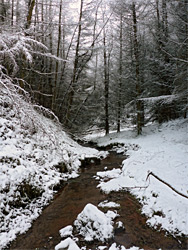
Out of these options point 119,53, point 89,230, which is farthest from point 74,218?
point 119,53

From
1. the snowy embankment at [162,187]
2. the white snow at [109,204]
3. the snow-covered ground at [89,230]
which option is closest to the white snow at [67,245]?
the snow-covered ground at [89,230]

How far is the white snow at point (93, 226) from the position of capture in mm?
3254

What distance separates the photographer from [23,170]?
4656mm

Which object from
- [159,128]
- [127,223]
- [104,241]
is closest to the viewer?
[104,241]

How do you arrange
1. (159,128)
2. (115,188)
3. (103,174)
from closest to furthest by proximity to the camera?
(115,188) < (103,174) < (159,128)

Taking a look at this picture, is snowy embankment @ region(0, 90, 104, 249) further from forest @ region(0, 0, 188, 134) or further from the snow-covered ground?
forest @ region(0, 0, 188, 134)

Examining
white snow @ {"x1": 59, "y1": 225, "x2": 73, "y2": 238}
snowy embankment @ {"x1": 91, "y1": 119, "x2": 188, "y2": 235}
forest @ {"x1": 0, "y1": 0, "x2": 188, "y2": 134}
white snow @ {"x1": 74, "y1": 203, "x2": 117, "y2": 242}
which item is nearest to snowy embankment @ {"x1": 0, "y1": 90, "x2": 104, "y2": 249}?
white snow @ {"x1": 59, "y1": 225, "x2": 73, "y2": 238}

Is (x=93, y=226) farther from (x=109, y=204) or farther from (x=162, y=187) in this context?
(x=162, y=187)

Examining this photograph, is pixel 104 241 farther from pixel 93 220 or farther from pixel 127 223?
pixel 127 223

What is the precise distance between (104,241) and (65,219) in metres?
1.28

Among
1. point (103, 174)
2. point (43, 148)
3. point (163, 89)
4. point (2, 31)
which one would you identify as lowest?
point (103, 174)

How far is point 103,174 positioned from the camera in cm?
700

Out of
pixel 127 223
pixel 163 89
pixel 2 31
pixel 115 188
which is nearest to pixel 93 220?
pixel 127 223

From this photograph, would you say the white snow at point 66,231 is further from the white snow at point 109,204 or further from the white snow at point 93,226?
the white snow at point 109,204
